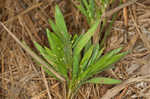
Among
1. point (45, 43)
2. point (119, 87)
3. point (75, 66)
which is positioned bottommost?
point (119, 87)

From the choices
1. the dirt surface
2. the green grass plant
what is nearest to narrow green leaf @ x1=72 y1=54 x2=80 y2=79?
the green grass plant

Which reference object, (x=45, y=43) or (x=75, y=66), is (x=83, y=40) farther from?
(x=45, y=43)

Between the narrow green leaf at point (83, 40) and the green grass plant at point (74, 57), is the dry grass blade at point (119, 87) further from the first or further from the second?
the narrow green leaf at point (83, 40)

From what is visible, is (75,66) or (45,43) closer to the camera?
(75,66)

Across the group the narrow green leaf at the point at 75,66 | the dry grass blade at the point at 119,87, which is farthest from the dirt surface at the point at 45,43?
the narrow green leaf at the point at 75,66

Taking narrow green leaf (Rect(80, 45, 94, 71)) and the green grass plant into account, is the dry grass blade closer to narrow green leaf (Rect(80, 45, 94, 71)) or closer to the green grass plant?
the green grass plant

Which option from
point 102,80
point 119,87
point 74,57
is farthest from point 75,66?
point 119,87

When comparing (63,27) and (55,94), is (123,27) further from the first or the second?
(55,94)

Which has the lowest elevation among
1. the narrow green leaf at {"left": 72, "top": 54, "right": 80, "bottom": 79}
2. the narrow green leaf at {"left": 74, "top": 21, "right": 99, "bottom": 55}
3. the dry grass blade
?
the dry grass blade

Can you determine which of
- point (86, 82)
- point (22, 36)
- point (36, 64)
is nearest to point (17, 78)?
point (36, 64)
